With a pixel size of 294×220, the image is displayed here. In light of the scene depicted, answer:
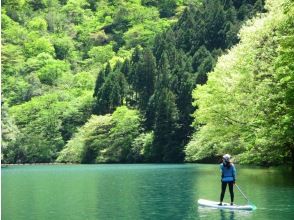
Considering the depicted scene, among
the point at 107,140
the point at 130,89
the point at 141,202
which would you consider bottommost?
the point at 141,202

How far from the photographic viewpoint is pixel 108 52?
18200 centimetres

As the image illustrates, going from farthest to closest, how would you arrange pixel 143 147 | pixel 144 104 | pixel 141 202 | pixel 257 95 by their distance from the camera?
pixel 144 104
pixel 143 147
pixel 257 95
pixel 141 202

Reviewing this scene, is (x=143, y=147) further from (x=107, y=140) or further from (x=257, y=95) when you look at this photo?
(x=257, y=95)

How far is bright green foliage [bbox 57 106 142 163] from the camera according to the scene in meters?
100

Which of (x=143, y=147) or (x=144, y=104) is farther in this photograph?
(x=144, y=104)

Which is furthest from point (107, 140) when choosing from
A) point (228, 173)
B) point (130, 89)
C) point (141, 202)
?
point (228, 173)

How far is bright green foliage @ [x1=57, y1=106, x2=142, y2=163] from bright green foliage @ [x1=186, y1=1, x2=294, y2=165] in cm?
3757

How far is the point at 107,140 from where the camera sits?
10288 centimetres

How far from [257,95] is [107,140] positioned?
64561mm

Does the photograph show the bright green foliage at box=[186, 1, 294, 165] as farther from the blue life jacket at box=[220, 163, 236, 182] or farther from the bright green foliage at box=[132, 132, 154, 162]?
the bright green foliage at box=[132, 132, 154, 162]

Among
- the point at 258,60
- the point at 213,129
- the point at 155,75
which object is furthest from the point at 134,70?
the point at 258,60

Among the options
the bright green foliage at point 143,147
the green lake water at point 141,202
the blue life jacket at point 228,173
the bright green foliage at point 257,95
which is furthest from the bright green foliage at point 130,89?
the blue life jacket at point 228,173

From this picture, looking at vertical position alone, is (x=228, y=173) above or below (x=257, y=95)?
below

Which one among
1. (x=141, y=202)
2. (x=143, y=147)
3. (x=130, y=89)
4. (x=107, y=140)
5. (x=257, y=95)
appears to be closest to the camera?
(x=141, y=202)
